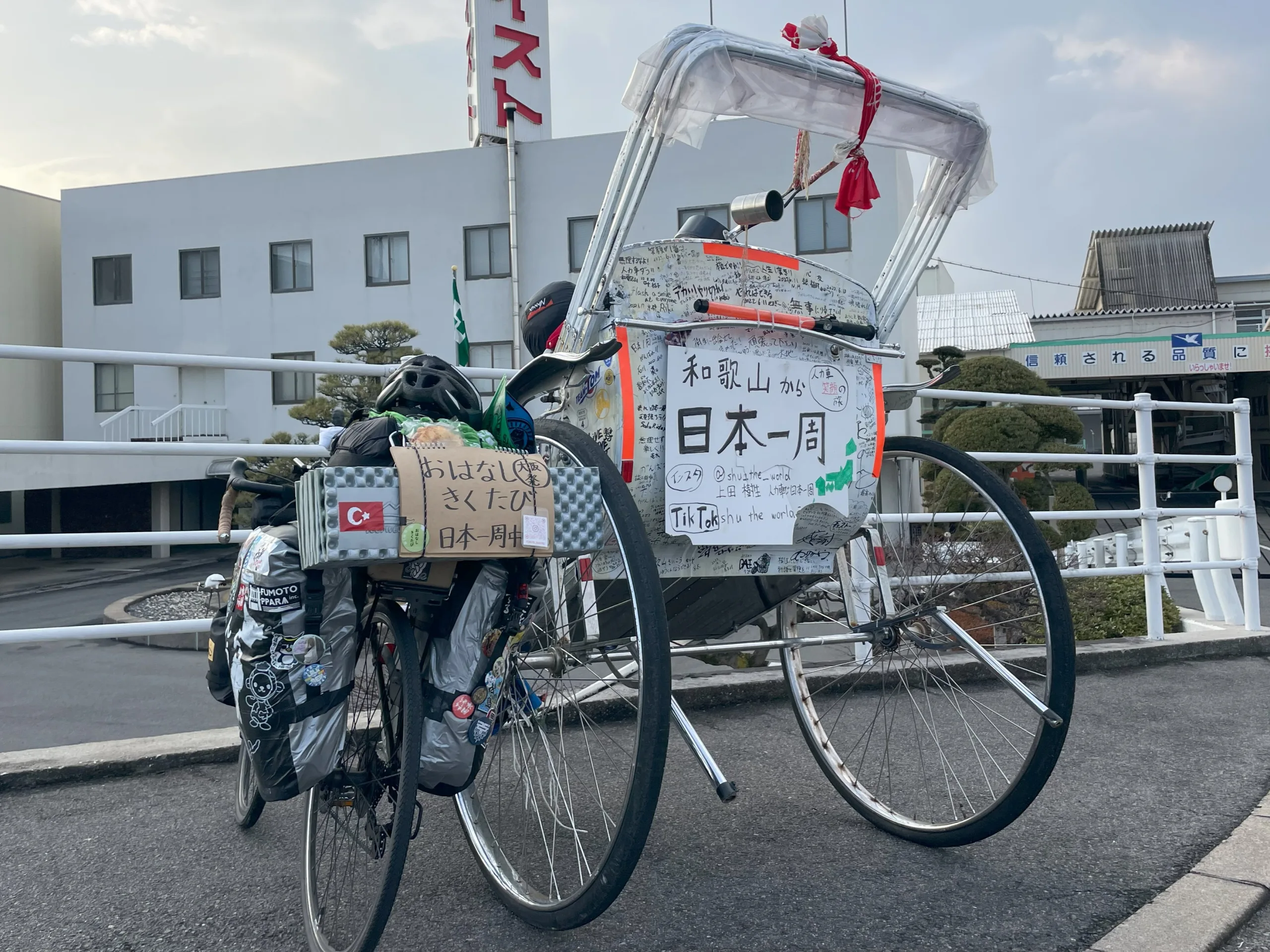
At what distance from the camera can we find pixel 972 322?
28.3 meters

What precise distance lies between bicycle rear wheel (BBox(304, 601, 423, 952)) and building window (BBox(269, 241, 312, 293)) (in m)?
22.5

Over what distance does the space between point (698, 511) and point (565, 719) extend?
703 mm

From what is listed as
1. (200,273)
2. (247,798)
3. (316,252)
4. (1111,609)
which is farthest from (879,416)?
(200,273)

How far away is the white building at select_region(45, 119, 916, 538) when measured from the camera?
20.7 meters

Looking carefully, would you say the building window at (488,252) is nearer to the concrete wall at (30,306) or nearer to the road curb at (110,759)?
the concrete wall at (30,306)

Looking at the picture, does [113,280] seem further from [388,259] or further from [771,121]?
[771,121]

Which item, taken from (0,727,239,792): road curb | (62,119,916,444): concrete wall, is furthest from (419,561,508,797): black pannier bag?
(62,119,916,444): concrete wall

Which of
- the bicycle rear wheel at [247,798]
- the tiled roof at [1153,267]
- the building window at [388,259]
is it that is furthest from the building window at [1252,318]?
the bicycle rear wheel at [247,798]

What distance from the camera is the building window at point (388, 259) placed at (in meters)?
22.5

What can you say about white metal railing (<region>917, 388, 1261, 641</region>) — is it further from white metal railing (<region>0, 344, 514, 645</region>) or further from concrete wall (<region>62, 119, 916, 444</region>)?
concrete wall (<region>62, 119, 916, 444</region>)

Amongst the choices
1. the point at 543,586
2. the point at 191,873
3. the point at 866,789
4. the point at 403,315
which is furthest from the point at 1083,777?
the point at 403,315

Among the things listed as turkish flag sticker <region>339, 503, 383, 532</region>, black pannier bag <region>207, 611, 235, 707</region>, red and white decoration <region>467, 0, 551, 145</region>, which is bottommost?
black pannier bag <region>207, 611, 235, 707</region>

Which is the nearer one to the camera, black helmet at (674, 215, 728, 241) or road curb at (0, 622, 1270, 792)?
black helmet at (674, 215, 728, 241)

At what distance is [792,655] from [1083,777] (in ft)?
3.00
